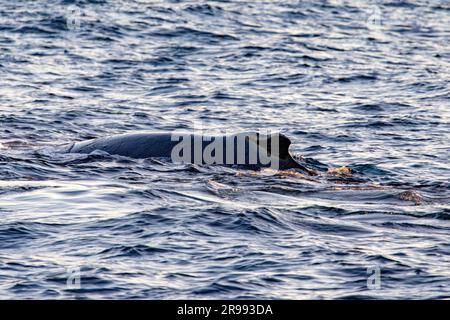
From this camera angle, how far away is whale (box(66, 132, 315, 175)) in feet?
52.2

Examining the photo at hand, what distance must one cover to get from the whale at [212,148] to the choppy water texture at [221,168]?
0.98ft

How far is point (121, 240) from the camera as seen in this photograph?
39.4 ft

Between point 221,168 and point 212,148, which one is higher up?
point 212,148

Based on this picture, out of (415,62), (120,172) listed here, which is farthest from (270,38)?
(120,172)

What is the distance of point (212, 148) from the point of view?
1628 centimetres

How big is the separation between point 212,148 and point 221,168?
1.56 ft

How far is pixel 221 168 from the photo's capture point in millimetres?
15969

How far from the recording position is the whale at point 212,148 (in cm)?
1592

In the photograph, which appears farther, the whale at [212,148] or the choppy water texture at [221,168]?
the whale at [212,148]

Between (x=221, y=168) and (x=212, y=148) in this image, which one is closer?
(x=221, y=168)

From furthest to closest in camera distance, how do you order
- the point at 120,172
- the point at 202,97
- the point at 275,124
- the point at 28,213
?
1. the point at 202,97
2. the point at 275,124
3. the point at 120,172
4. the point at 28,213

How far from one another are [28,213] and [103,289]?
3104 mm

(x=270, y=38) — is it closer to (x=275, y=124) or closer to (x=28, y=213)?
(x=275, y=124)

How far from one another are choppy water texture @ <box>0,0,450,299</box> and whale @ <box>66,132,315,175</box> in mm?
299
